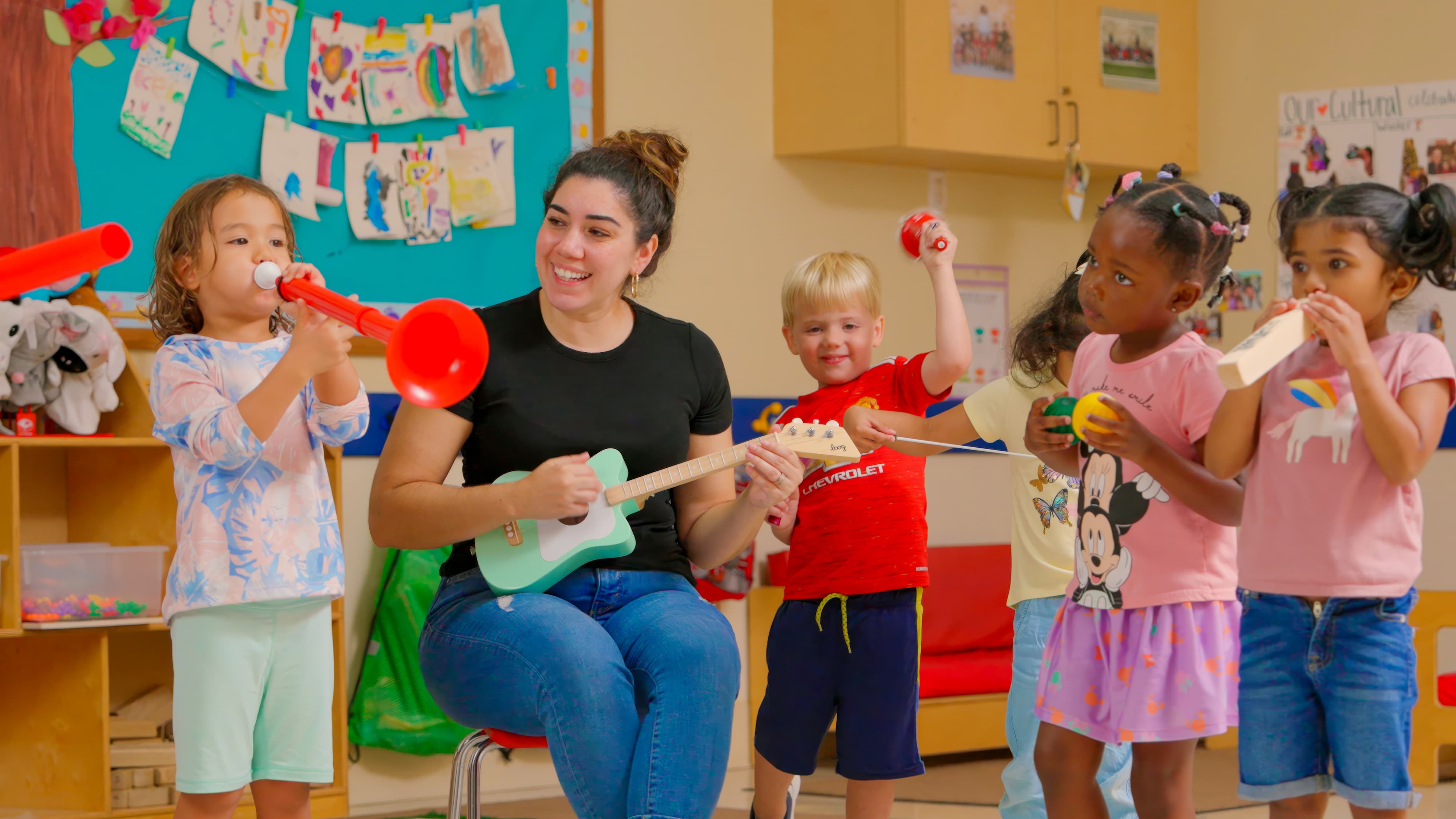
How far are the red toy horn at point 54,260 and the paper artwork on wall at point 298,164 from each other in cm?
233

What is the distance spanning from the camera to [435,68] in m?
3.41

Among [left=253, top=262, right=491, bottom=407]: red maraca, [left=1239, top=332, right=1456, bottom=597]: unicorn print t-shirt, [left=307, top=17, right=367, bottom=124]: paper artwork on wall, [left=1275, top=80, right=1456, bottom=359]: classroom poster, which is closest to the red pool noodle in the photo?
[left=253, top=262, right=491, bottom=407]: red maraca

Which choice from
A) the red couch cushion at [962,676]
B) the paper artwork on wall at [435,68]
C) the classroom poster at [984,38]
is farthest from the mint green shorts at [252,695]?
the classroom poster at [984,38]

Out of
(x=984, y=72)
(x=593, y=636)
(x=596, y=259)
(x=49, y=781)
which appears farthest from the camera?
(x=984, y=72)

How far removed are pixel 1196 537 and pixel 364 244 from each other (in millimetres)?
2327

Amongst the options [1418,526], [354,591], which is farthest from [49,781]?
[1418,526]

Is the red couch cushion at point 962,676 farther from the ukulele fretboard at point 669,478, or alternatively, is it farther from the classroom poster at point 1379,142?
the ukulele fretboard at point 669,478

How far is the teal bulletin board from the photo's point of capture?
9.84ft

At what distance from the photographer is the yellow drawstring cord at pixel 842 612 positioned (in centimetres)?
221

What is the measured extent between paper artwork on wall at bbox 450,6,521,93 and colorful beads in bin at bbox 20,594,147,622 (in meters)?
1.54

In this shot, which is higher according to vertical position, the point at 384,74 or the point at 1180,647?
the point at 384,74

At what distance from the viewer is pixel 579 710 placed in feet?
5.29

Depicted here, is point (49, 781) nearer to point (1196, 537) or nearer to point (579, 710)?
point (579, 710)

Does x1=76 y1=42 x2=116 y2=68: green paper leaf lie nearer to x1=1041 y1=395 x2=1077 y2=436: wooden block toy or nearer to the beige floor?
the beige floor
